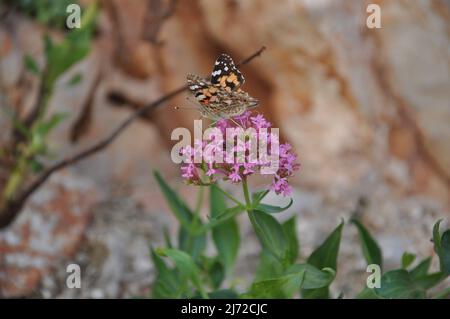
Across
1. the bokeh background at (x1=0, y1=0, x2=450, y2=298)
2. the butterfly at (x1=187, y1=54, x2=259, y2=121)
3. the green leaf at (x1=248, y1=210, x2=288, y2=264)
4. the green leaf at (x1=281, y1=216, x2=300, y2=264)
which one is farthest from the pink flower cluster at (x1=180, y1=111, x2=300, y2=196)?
the bokeh background at (x1=0, y1=0, x2=450, y2=298)

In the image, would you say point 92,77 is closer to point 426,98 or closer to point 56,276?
point 56,276

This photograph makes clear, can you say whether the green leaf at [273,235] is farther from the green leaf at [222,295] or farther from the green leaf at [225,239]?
the green leaf at [225,239]

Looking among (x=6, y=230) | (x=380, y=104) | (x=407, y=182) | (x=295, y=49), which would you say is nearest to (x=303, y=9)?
(x=295, y=49)

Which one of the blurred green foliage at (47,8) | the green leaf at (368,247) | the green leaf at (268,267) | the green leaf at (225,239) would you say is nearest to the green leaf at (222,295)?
the green leaf at (268,267)

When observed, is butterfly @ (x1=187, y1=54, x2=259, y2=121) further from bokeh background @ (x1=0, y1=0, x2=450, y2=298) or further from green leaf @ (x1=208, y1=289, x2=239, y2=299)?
bokeh background @ (x1=0, y1=0, x2=450, y2=298)

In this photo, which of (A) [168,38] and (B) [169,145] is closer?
(A) [168,38]

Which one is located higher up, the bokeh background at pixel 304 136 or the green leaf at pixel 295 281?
the bokeh background at pixel 304 136

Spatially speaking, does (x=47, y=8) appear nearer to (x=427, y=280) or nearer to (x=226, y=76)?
(x=226, y=76)
